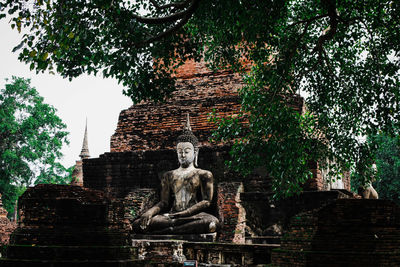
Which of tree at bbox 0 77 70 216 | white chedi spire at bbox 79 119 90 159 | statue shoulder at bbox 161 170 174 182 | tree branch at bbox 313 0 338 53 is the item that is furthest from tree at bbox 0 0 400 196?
white chedi spire at bbox 79 119 90 159

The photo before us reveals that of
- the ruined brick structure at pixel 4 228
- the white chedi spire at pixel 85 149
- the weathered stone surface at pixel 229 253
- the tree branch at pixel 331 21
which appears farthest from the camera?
the white chedi spire at pixel 85 149

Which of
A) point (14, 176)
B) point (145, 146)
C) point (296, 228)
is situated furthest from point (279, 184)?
point (14, 176)

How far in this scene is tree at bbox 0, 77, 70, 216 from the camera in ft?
70.9

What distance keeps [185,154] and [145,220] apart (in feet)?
5.49

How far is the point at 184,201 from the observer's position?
31.1 feet

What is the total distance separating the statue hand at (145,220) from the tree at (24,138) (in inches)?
556

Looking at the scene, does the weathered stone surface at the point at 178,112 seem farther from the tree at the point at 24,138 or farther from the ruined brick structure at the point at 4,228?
the tree at the point at 24,138

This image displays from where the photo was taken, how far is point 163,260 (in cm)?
754

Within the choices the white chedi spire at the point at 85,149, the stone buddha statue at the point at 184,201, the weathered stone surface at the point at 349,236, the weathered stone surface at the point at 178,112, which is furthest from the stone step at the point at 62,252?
the white chedi spire at the point at 85,149

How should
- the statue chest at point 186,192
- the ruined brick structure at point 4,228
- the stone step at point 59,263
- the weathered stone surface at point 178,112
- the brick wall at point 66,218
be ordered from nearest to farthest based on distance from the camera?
the stone step at point 59,263
the brick wall at point 66,218
the statue chest at point 186,192
the weathered stone surface at point 178,112
the ruined brick structure at point 4,228

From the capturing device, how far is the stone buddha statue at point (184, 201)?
866 cm

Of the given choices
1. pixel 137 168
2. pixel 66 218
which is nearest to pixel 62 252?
pixel 66 218

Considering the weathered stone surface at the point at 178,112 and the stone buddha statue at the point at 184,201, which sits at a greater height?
the weathered stone surface at the point at 178,112

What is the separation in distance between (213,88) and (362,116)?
5.09m
